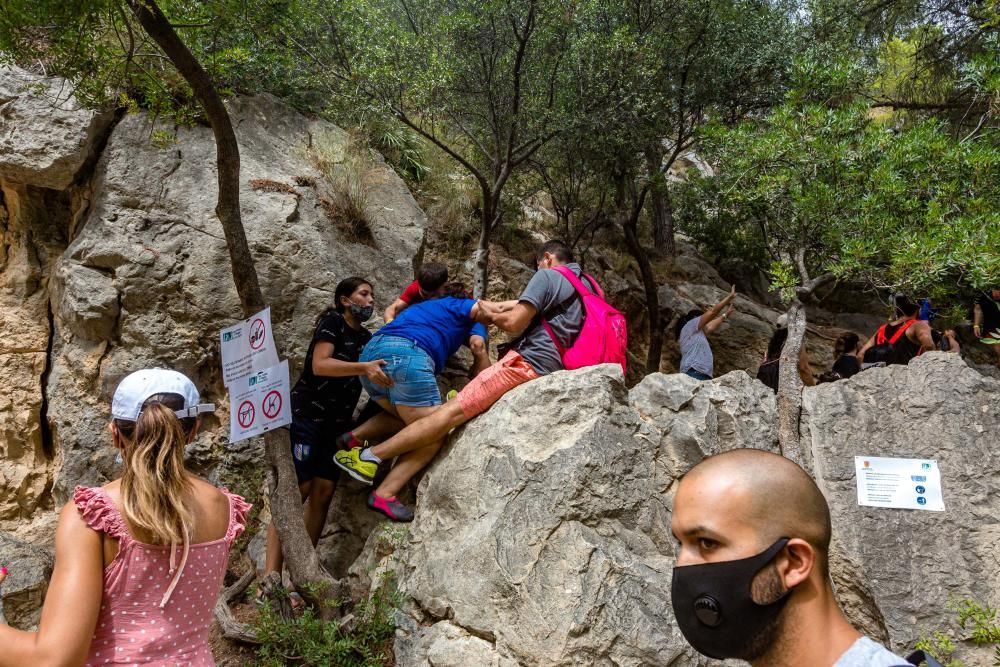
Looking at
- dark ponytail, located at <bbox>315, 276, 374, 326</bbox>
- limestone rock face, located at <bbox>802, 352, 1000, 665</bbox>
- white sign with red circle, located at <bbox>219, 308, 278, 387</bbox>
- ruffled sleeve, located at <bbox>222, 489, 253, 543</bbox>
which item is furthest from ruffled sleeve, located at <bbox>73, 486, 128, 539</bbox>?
limestone rock face, located at <bbox>802, 352, 1000, 665</bbox>

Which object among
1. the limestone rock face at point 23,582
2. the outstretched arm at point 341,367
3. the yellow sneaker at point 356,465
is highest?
the outstretched arm at point 341,367

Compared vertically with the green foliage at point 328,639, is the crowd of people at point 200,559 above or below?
above

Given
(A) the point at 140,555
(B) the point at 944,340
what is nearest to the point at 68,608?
(A) the point at 140,555

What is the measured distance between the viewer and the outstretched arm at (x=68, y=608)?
1918mm

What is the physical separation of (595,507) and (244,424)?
242cm

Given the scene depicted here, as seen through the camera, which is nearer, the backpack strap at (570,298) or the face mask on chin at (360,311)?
the backpack strap at (570,298)

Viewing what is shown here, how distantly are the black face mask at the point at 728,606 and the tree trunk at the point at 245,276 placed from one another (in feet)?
11.6

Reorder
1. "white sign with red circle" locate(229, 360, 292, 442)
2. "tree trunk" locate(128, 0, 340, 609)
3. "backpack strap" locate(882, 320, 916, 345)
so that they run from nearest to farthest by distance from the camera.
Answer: "white sign with red circle" locate(229, 360, 292, 442) < "tree trunk" locate(128, 0, 340, 609) < "backpack strap" locate(882, 320, 916, 345)

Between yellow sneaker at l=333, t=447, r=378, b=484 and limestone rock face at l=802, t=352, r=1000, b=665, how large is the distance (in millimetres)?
3358

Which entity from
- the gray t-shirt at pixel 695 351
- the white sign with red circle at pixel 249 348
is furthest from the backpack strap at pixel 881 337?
the white sign with red circle at pixel 249 348

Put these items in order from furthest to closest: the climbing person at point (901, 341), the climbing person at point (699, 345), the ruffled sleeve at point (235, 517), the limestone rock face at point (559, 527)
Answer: the climbing person at point (699, 345), the climbing person at point (901, 341), the limestone rock face at point (559, 527), the ruffled sleeve at point (235, 517)

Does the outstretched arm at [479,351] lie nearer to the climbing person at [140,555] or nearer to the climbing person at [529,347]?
the climbing person at [529,347]

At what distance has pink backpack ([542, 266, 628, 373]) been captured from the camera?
5355 mm

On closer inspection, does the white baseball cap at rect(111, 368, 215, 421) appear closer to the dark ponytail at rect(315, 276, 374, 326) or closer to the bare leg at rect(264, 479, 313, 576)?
the bare leg at rect(264, 479, 313, 576)
